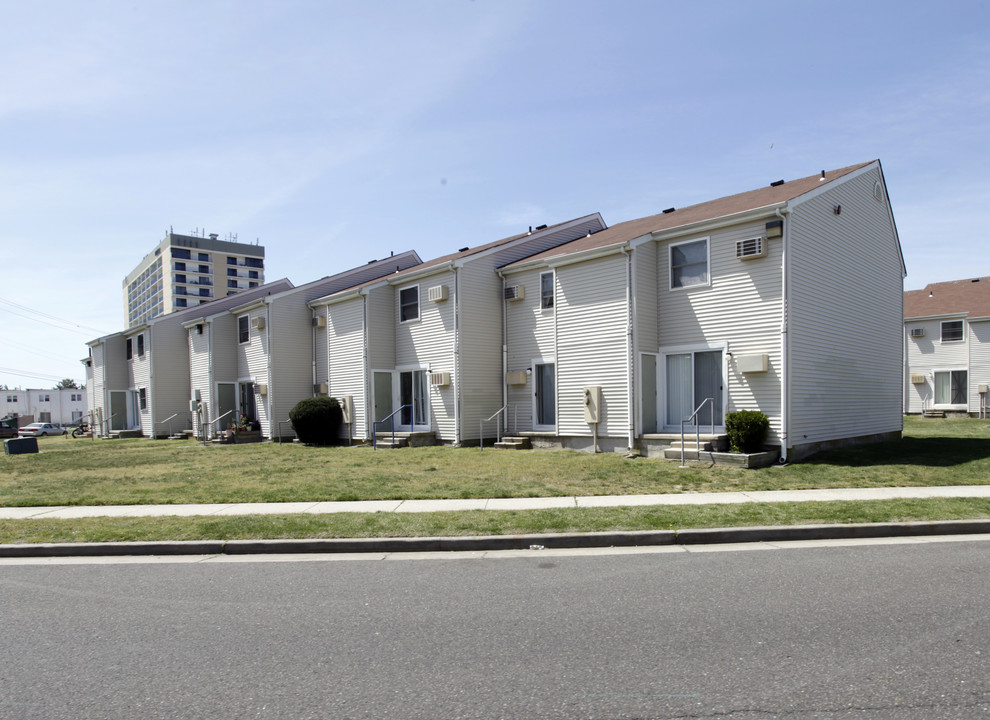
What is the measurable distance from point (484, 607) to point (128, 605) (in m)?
3.25

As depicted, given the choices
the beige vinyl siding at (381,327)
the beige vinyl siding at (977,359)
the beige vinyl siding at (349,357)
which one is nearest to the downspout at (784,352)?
the beige vinyl siding at (381,327)

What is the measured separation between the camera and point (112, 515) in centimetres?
1034

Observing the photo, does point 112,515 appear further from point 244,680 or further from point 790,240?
point 790,240

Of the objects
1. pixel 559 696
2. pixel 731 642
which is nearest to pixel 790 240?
pixel 731 642

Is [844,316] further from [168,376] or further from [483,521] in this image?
[168,376]

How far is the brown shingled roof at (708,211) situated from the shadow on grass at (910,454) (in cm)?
581

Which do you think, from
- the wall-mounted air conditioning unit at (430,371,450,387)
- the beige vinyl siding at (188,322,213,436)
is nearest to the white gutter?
the wall-mounted air conditioning unit at (430,371,450,387)

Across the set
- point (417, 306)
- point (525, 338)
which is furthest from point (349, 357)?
point (525, 338)

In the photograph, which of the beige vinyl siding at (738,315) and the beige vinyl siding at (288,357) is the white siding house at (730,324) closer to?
the beige vinyl siding at (738,315)

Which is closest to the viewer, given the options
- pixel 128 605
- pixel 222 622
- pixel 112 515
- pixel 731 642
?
pixel 731 642

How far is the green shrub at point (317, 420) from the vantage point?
77.4 ft

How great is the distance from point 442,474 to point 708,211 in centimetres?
Result: 1023

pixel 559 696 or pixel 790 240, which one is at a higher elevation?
pixel 790 240

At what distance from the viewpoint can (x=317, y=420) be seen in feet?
77.4
